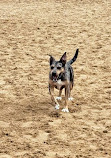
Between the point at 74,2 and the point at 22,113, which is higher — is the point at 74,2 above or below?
above

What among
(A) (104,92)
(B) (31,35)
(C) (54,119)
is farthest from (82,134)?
(B) (31,35)

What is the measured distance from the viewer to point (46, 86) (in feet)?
27.0

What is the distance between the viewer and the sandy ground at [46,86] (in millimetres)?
5672

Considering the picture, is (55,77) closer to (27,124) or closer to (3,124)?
(27,124)

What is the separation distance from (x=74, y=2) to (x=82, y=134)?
13.5 meters

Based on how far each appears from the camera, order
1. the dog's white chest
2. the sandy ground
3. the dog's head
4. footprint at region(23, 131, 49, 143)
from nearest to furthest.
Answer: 1. the sandy ground
2. footprint at region(23, 131, 49, 143)
3. the dog's head
4. the dog's white chest

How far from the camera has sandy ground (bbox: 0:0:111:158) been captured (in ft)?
18.6

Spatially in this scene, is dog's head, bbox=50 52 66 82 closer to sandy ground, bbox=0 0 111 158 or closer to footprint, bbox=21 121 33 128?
sandy ground, bbox=0 0 111 158

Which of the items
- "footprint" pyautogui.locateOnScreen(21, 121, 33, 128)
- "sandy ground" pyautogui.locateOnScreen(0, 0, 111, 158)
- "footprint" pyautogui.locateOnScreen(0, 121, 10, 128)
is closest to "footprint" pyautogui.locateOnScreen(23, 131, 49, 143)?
"sandy ground" pyautogui.locateOnScreen(0, 0, 111, 158)

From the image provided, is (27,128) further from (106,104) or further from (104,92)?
(104,92)

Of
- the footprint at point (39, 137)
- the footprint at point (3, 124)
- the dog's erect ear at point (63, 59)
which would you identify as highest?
the dog's erect ear at point (63, 59)

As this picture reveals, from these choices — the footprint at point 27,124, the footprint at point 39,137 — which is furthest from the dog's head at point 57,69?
the footprint at point 39,137

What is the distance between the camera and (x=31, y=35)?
507 inches

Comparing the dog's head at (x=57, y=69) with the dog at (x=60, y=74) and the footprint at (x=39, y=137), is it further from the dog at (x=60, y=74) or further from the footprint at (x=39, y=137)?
the footprint at (x=39, y=137)
